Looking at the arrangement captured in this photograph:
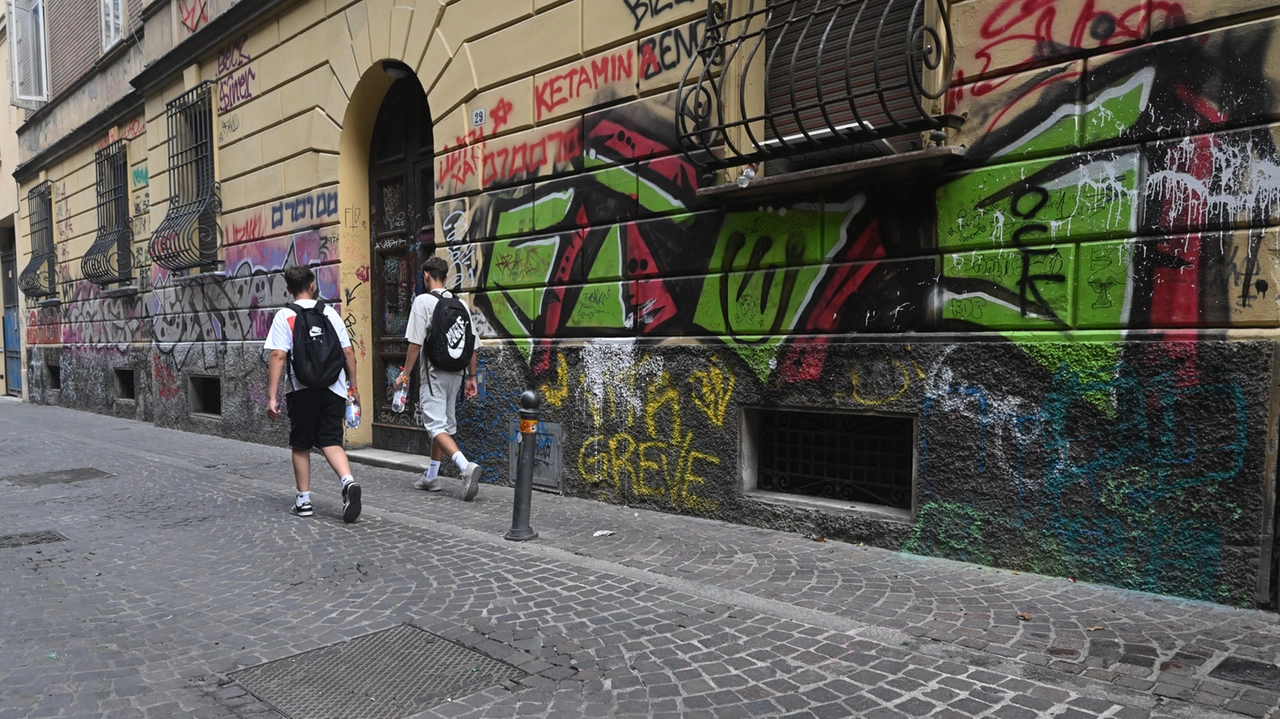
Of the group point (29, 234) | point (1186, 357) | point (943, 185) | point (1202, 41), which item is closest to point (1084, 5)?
point (1202, 41)

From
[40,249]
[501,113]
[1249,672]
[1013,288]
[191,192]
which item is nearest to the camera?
[1249,672]

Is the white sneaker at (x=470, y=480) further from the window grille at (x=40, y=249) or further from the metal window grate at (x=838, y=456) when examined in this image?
the window grille at (x=40, y=249)

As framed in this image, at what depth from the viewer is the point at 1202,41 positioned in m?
3.64

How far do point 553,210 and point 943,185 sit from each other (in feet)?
10.7

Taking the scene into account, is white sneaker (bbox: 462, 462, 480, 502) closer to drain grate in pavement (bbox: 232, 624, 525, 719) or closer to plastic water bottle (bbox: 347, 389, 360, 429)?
plastic water bottle (bbox: 347, 389, 360, 429)

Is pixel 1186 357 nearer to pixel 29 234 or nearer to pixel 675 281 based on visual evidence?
pixel 675 281

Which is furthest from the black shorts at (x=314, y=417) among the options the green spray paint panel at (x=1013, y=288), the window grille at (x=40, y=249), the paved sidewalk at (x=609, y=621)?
the window grille at (x=40, y=249)

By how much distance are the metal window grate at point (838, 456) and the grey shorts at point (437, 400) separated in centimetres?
265

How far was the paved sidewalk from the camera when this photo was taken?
9.30 ft

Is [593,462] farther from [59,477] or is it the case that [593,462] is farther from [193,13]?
[193,13]

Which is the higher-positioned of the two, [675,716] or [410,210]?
[410,210]

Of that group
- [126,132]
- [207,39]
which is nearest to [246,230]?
[207,39]

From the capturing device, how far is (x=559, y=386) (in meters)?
6.53

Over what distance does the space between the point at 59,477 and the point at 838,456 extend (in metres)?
7.26
